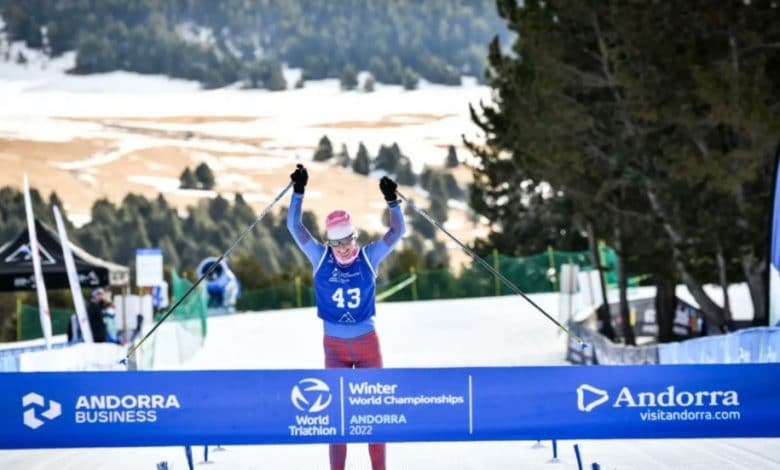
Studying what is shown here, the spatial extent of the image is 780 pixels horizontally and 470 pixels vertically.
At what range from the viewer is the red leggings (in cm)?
1062

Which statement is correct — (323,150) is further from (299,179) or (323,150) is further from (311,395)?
(311,395)

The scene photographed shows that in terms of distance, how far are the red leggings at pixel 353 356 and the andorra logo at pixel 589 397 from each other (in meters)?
1.35

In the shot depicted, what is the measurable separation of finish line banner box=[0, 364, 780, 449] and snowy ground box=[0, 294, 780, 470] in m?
2.05

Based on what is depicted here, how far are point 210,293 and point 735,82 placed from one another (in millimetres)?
31412

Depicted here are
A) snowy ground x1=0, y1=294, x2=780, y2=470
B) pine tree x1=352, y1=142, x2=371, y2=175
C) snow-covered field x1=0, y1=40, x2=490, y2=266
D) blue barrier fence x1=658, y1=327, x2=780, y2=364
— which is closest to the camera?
snowy ground x1=0, y1=294, x2=780, y2=470

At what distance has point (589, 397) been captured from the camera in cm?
1028

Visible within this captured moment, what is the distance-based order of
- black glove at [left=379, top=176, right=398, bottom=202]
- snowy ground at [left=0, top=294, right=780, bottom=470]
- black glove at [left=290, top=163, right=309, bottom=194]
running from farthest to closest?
snowy ground at [left=0, top=294, right=780, bottom=470]
black glove at [left=290, top=163, right=309, bottom=194]
black glove at [left=379, top=176, right=398, bottom=202]

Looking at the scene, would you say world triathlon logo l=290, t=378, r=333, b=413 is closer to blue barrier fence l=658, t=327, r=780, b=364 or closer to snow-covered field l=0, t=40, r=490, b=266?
blue barrier fence l=658, t=327, r=780, b=364

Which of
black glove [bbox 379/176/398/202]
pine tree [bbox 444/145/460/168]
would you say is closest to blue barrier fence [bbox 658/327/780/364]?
black glove [bbox 379/176/398/202]

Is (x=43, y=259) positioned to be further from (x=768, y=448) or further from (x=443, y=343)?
(x=768, y=448)

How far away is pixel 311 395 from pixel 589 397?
1772 millimetres

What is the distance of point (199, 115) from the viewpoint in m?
141

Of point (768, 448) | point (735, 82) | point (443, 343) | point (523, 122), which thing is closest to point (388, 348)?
point (443, 343)

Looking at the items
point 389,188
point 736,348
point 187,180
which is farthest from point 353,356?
point 187,180
